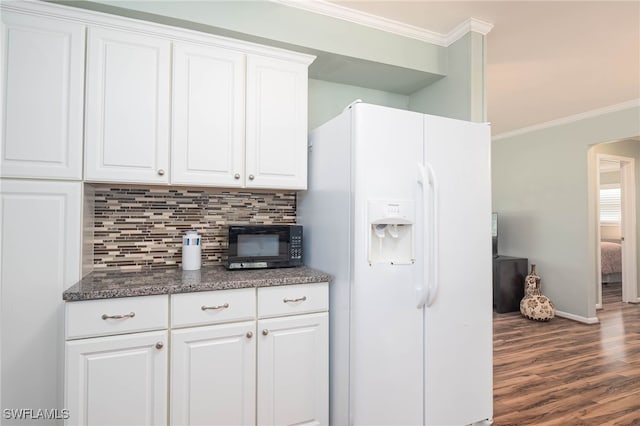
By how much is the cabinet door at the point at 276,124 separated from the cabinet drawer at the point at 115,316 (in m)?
0.85

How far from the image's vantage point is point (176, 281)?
5.98 feet

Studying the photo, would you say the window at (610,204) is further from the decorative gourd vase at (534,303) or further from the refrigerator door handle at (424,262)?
the refrigerator door handle at (424,262)

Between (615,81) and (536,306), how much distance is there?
8.42 feet

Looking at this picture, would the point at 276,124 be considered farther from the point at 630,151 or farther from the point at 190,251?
the point at 630,151

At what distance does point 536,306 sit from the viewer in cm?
433

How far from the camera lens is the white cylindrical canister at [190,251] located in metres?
2.17

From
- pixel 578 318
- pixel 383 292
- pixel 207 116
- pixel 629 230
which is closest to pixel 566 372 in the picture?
pixel 578 318

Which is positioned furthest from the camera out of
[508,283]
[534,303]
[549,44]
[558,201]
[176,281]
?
[508,283]

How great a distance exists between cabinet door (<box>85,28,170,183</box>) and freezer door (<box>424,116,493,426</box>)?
148cm

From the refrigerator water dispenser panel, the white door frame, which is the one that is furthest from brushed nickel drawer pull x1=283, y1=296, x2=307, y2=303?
the white door frame

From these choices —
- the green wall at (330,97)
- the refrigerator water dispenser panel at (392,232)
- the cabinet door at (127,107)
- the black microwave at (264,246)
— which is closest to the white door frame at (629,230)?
the green wall at (330,97)

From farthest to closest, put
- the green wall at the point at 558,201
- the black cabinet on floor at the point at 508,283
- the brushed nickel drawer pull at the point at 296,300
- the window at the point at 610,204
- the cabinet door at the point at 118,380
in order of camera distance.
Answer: the window at the point at 610,204, the black cabinet on floor at the point at 508,283, the green wall at the point at 558,201, the brushed nickel drawer pull at the point at 296,300, the cabinet door at the point at 118,380

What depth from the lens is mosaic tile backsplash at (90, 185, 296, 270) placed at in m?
2.13

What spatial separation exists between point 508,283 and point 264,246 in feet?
12.6
